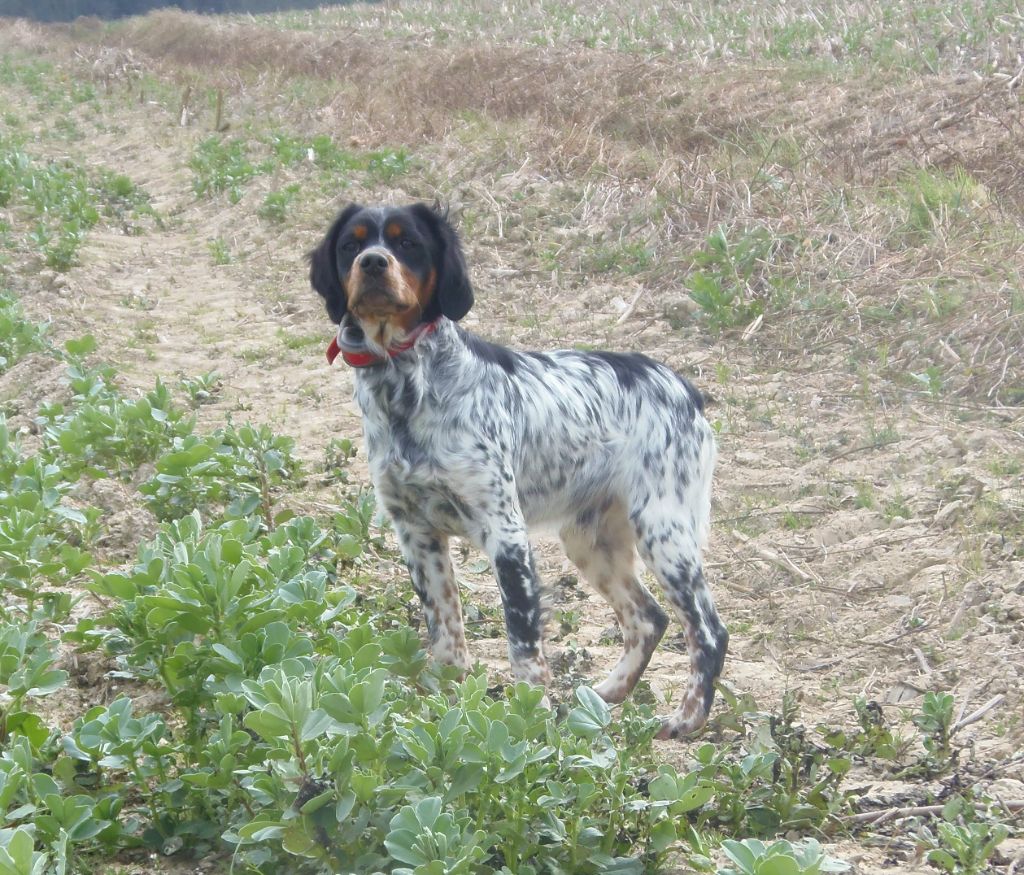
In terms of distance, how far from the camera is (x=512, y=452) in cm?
437

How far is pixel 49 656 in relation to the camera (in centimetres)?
308

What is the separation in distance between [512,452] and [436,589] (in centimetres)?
55

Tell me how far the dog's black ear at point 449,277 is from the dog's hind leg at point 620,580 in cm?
98

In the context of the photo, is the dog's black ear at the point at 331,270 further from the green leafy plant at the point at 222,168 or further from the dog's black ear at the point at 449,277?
the green leafy plant at the point at 222,168

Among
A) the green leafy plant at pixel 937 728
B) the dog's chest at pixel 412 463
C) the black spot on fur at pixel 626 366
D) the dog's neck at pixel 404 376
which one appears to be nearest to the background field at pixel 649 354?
the green leafy plant at pixel 937 728

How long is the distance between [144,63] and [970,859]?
25138 mm

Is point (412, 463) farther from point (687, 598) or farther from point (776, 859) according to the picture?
point (776, 859)

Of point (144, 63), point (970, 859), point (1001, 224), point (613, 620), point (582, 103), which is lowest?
point (613, 620)

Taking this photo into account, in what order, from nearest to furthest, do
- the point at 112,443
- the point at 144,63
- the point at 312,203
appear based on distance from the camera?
the point at 112,443 < the point at 312,203 < the point at 144,63

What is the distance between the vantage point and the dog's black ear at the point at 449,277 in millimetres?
4363

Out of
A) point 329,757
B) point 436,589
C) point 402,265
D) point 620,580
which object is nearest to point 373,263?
point 402,265

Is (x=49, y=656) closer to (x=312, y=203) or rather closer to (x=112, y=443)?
(x=112, y=443)

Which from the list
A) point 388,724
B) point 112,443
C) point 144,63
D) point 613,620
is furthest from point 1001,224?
point 144,63

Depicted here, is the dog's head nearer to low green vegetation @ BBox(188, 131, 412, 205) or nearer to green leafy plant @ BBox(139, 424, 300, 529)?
green leafy plant @ BBox(139, 424, 300, 529)
